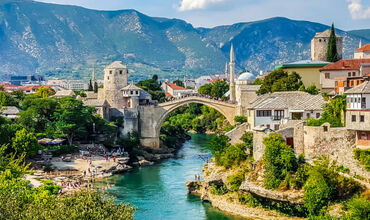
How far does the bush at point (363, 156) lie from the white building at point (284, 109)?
10101 millimetres

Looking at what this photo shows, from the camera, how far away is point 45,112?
59469 millimetres

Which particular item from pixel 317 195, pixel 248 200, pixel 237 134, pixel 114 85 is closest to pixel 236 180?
pixel 248 200

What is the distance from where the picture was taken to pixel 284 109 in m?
43.8

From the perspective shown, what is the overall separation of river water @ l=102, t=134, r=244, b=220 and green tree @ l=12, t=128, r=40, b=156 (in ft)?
24.8

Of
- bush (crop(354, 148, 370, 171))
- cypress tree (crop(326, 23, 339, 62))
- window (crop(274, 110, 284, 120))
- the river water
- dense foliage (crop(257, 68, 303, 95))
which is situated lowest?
the river water

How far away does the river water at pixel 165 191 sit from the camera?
37625 mm

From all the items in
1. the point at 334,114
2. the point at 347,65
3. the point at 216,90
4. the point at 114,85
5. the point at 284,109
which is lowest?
the point at 334,114

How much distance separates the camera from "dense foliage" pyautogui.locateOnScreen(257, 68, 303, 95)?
2016 inches

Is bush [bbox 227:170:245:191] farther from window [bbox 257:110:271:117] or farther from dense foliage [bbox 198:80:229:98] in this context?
dense foliage [bbox 198:80:229:98]

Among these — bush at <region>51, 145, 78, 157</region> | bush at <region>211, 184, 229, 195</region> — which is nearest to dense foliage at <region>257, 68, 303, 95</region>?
bush at <region>211, 184, 229, 195</region>

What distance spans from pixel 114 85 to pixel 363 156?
3839 cm

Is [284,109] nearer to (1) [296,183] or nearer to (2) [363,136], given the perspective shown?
(1) [296,183]

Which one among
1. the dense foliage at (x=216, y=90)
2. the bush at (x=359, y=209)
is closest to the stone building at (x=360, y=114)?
the bush at (x=359, y=209)

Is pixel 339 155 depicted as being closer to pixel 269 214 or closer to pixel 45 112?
pixel 269 214
